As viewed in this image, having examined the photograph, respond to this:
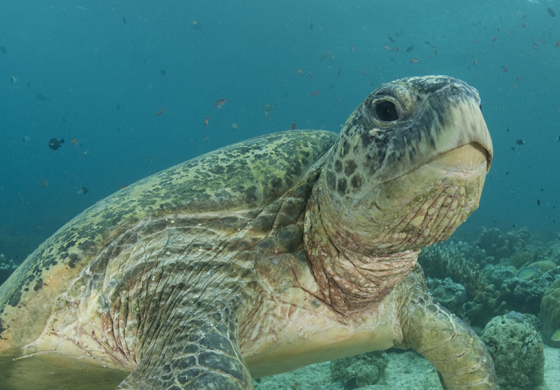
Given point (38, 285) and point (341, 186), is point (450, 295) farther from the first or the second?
point (38, 285)

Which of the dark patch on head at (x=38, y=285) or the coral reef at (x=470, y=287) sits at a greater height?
the dark patch on head at (x=38, y=285)

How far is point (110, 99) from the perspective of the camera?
108m

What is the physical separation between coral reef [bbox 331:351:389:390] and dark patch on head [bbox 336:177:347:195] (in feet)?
8.43

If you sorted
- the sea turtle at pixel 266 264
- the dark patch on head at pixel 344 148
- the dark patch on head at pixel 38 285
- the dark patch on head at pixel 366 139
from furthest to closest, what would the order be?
the dark patch on head at pixel 38 285 < the dark patch on head at pixel 344 148 < the dark patch on head at pixel 366 139 < the sea turtle at pixel 266 264

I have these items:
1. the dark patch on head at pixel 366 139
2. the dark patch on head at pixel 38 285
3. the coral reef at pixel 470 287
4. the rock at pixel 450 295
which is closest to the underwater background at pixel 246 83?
the coral reef at pixel 470 287

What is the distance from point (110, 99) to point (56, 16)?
30.6 meters

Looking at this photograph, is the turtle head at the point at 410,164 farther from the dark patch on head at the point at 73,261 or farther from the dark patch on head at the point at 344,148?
the dark patch on head at the point at 73,261

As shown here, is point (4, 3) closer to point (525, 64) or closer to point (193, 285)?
point (525, 64)

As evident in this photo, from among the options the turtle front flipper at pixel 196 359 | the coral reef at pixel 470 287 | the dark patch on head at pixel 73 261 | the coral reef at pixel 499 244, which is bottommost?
the coral reef at pixel 499 244

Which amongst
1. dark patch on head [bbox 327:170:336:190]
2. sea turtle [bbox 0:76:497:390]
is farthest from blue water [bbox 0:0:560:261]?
dark patch on head [bbox 327:170:336:190]

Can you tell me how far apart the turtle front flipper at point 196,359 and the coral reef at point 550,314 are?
4.42 metres

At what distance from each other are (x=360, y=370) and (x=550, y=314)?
109 inches

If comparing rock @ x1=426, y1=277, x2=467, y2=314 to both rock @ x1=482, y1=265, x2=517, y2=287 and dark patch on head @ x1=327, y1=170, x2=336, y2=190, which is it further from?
dark patch on head @ x1=327, y1=170, x2=336, y2=190

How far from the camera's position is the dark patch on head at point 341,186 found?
6.21 feet
